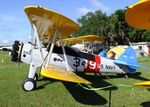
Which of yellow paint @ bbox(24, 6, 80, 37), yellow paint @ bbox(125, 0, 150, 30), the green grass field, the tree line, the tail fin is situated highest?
the tree line

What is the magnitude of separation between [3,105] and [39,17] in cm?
280

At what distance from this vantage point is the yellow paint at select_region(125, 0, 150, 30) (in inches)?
123

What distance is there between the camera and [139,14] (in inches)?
140

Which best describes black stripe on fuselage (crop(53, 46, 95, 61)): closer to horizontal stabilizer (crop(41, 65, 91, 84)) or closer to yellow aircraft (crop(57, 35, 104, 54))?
horizontal stabilizer (crop(41, 65, 91, 84))

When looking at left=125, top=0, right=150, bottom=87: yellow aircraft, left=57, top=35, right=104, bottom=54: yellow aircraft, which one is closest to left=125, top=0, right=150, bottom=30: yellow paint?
left=125, top=0, right=150, bottom=87: yellow aircraft

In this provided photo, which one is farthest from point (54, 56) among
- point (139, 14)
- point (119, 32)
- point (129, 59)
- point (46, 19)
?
point (119, 32)

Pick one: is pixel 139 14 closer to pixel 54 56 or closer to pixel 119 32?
pixel 54 56

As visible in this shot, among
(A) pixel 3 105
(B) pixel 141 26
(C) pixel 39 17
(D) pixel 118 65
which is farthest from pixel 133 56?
(B) pixel 141 26

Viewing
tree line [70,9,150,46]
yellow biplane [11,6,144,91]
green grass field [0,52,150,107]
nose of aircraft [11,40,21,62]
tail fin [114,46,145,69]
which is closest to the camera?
green grass field [0,52,150,107]

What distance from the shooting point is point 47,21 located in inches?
360

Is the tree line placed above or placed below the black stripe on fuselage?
above

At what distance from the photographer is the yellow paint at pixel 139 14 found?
3.13 m

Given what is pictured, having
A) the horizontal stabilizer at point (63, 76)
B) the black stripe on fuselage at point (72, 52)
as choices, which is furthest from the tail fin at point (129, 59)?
the horizontal stabilizer at point (63, 76)

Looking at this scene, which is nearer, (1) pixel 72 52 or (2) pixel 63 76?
(2) pixel 63 76
